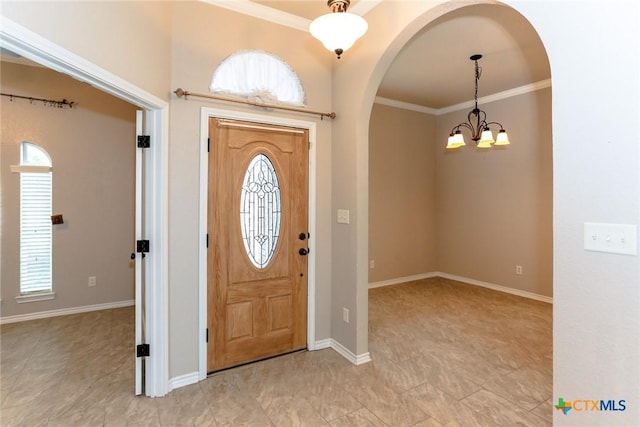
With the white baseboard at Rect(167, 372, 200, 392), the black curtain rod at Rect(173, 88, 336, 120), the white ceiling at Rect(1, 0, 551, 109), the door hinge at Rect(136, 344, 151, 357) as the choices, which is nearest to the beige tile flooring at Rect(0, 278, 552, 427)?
the white baseboard at Rect(167, 372, 200, 392)

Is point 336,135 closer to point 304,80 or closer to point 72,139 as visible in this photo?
point 304,80

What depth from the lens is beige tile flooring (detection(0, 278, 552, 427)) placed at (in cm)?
204

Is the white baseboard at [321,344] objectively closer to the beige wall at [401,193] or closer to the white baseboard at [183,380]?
the white baseboard at [183,380]

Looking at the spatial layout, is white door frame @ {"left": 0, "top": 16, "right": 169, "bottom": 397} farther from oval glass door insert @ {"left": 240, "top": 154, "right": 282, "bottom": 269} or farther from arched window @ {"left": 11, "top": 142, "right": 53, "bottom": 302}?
arched window @ {"left": 11, "top": 142, "right": 53, "bottom": 302}

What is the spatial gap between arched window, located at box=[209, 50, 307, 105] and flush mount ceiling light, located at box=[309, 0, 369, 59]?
93 cm

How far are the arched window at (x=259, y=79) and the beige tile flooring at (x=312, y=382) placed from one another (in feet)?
7.82

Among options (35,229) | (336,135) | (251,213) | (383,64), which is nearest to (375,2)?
(383,64)

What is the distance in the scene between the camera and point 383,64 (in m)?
2.57

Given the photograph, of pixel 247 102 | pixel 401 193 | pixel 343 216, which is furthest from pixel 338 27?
pixel 401 193

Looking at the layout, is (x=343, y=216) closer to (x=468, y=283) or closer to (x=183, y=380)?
(x=183, y=380)

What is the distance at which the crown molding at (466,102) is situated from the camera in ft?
14.5

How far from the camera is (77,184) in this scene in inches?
153

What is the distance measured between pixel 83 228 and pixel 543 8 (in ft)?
16.2

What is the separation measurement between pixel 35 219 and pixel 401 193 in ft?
17.1
